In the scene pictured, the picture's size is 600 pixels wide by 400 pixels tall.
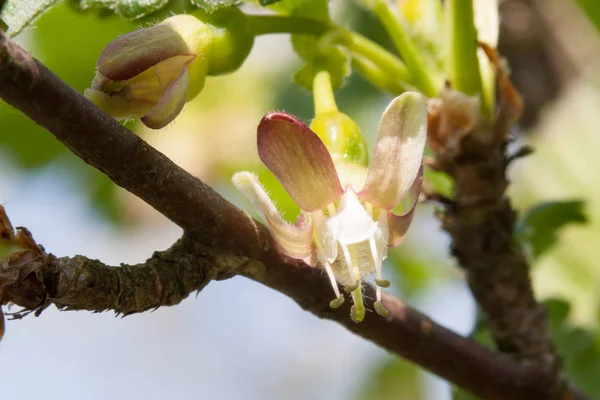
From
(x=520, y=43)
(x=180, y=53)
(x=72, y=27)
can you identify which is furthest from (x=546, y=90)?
(x=180, y=53)

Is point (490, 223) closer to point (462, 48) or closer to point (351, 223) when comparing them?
point (462, 48)

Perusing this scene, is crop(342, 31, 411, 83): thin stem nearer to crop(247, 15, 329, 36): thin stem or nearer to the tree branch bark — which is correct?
crop(247, 15, 329, 36): thin stem

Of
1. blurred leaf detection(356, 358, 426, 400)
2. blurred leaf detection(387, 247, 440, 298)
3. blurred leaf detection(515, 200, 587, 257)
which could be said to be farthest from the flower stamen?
blurred leaf detection(356, 358, 426, 400)

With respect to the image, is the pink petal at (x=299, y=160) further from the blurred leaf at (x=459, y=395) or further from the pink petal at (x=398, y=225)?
the blurred leaf at (x=459, y=395)

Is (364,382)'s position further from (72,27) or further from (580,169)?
(72,27)

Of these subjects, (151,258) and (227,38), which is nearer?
(151,258)

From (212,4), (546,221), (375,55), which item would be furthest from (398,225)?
(546,221)

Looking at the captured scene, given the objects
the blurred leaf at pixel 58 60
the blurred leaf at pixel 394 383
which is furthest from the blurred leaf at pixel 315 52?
the blurred leaf at pixel 394 383
